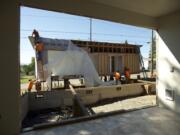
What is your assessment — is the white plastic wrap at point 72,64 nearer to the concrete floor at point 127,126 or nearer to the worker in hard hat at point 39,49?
the worker in hard hat at point 39,49

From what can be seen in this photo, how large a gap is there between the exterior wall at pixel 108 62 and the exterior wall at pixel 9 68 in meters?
8.92

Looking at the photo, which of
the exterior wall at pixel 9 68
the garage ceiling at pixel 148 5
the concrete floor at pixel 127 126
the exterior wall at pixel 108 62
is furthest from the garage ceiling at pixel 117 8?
the exterior wall at pixel 108 62

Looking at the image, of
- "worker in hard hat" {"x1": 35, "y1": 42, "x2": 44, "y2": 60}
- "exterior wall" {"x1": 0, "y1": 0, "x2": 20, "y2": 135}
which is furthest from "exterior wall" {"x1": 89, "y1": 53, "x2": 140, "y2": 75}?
"exterior wall" {"x1": 0, "y1": 0, "x2": 20, "y2": 135}

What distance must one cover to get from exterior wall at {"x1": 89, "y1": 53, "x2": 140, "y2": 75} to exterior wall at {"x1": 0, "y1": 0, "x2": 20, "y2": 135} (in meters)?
8.92

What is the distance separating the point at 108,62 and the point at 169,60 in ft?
29.2

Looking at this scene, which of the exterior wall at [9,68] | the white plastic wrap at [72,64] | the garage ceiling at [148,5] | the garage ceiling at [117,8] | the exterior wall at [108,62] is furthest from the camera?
the exterior wall at [108,62]

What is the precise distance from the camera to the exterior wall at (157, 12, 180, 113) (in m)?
4.31

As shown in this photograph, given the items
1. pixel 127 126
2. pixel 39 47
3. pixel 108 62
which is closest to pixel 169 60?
pixel 127 126

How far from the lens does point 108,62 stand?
13391mm

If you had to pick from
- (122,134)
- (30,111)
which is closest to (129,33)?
(30,111)

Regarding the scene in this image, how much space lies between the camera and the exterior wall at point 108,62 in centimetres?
1263

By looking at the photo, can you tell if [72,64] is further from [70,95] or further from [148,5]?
[148,5]

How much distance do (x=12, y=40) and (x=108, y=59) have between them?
1078 centimetres

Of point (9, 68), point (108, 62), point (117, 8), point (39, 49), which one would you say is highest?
point (117, 8)
